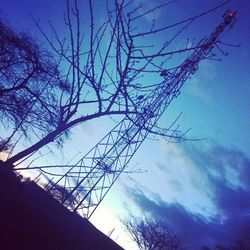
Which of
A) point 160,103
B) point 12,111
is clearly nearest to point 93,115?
point 12,111

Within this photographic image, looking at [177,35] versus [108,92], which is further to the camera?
[108,92]

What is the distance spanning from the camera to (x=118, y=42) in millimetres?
4559

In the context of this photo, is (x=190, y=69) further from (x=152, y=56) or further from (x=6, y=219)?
(x=6, y=219)

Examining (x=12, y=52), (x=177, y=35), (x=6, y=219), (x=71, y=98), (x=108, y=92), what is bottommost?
(x=6, y=219)

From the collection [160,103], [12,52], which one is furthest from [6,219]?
[160,103]

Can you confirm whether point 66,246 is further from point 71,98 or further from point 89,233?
point 71,98

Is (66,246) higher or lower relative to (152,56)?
lower

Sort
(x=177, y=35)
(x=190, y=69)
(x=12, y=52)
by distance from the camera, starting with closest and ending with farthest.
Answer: (x=177, y=35) < (x=12, y=52) < (x=190, y=69)

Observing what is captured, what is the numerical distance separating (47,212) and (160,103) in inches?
376

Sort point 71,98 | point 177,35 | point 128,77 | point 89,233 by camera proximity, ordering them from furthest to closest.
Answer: point 89,233 < point 71,98 < point 128,77 < point 177,35

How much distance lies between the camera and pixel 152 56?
14.5 ft

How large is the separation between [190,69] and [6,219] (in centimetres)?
1134

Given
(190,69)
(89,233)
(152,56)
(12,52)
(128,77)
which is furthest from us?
(190,69)

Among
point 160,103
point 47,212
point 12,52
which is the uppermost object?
point 160,103
